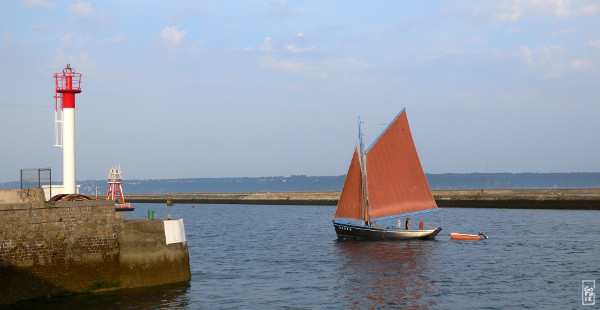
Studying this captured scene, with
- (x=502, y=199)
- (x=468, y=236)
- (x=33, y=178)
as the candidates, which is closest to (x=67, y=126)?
(x=33, y=178)

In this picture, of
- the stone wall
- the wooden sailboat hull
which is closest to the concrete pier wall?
the stone wall

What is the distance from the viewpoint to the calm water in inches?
1047

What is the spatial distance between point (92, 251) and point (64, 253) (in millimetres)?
1104

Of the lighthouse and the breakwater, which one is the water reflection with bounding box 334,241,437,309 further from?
the breakwater

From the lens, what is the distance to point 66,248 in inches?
960

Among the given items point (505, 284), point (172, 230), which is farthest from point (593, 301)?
point (172, 230)

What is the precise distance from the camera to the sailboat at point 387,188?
51.8 meters

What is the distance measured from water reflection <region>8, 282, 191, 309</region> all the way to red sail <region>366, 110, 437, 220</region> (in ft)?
90.7

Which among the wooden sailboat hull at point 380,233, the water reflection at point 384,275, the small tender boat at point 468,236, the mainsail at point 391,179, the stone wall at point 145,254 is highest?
the mainsail at point 391,179

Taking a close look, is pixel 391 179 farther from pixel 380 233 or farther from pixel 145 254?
pixel 145 254

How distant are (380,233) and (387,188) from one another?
347cm

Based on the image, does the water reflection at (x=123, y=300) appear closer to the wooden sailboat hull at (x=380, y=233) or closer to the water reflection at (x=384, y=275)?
the water reflection at (x=384, y=275)

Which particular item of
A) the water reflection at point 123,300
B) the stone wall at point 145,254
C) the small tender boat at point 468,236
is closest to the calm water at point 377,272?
the water reflection at point 123,300

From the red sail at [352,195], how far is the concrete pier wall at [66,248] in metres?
27.4
